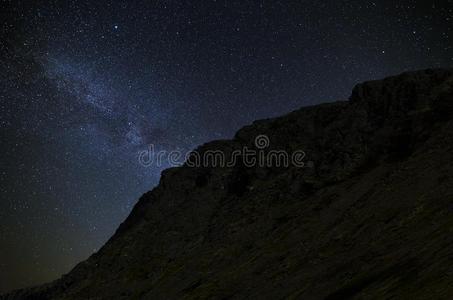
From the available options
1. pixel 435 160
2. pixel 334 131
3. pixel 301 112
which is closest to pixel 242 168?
pixel 301 112

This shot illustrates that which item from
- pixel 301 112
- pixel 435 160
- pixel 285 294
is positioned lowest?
pixel 285 294

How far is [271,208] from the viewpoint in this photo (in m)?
47.2

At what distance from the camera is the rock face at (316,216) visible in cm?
1881

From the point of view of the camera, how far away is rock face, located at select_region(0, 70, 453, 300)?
18812 mm

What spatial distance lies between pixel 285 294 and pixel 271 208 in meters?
25.1

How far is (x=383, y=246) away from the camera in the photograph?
67.3 ft

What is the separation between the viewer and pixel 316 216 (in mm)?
36438

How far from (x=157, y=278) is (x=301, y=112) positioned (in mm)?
31508

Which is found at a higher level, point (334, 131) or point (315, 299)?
point (334, 131)

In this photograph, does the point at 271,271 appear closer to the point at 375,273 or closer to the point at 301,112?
the point at 375,273

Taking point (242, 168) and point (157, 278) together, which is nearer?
point (157, 278)

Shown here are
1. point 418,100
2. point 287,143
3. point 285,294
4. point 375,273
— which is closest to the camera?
point 375,273

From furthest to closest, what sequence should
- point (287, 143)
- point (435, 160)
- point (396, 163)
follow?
point (287, 143), point (396, 163), point (435, 160)

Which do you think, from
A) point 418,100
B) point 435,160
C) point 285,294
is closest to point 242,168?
Answer: point 418,100
